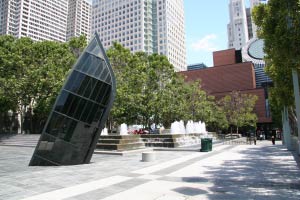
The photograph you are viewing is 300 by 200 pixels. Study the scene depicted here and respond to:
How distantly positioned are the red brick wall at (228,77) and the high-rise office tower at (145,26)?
4637 cm

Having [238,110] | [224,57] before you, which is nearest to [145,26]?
[224,57]

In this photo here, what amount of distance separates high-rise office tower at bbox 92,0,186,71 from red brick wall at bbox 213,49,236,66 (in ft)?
73.0

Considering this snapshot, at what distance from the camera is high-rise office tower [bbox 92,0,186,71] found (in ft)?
439

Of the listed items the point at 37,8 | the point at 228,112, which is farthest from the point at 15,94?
the point at 37,8

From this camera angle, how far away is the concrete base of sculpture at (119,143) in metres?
21.1

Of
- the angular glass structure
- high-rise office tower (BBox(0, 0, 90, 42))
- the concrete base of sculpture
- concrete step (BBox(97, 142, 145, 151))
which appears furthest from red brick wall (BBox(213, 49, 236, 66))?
high-rise office tower (BBox(0, 0, 90, 42))

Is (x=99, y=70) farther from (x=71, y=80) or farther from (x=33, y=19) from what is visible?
(x=33, y=19)

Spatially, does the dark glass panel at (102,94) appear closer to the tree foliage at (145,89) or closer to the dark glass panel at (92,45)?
the dark glass panel at (92,45)

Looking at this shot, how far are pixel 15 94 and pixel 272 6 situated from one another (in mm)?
31708

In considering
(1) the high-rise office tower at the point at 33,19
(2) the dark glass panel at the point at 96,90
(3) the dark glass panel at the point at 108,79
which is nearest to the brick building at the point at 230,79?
(3) the dark glass panel at the point at 108,79

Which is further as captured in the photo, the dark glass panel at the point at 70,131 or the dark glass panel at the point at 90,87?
the dark glass panel at the point at 90,87

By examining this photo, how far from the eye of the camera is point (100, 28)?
148375 millimetres

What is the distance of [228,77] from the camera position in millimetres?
84250

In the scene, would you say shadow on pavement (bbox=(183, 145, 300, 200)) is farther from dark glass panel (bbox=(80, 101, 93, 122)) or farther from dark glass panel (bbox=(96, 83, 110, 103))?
dark glass panel (bbox=(96, 83, 110, 103))
